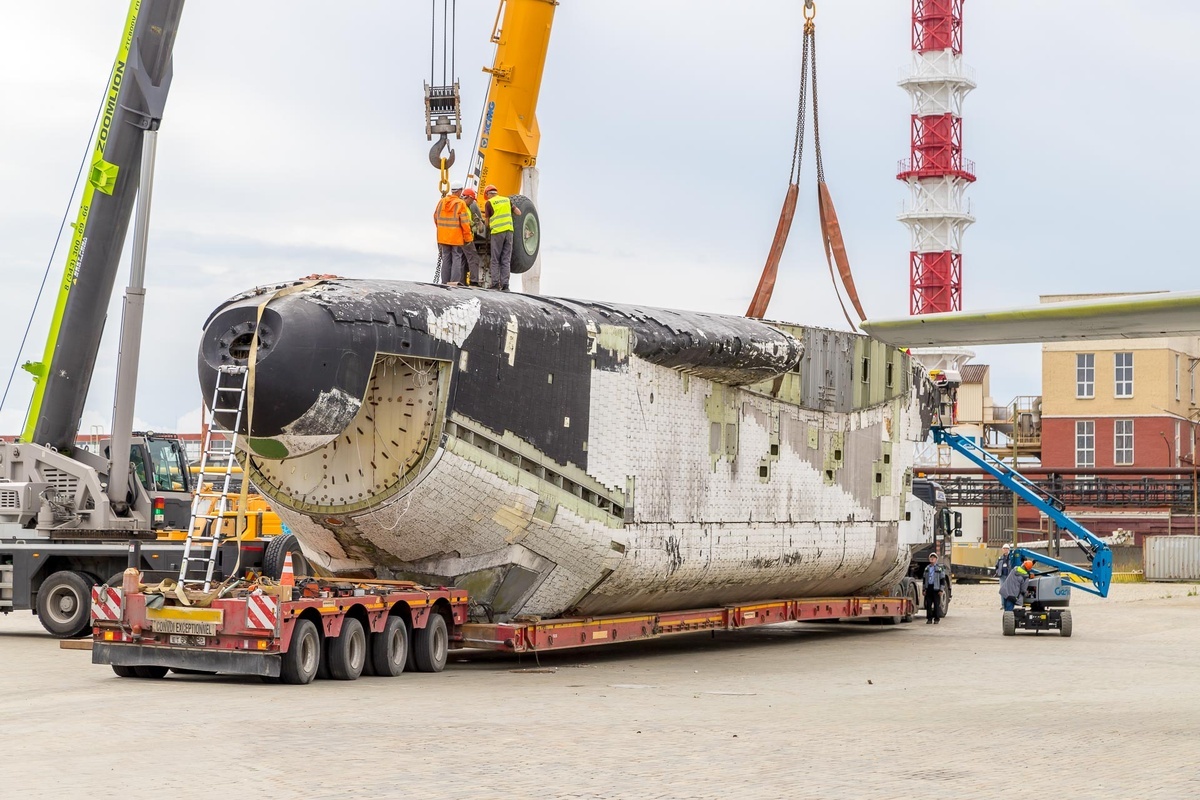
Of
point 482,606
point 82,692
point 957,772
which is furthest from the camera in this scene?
point 482,606

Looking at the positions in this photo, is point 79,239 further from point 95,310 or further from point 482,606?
point 482,606

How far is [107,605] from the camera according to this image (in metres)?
17.8

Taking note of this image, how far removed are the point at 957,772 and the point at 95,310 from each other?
59.9 ft

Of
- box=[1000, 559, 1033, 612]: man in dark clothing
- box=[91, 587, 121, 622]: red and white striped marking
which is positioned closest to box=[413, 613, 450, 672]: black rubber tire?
box=[91, 587, 121, 622]: red and white striped marking

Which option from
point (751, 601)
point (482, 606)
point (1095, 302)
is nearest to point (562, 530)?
point (482, 606)

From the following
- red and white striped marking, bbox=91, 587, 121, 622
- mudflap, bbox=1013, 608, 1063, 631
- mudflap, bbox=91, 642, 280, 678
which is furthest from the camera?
mudflap, bbox=1013, 608, 1063, 631

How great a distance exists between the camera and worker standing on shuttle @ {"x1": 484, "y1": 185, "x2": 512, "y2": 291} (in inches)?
864

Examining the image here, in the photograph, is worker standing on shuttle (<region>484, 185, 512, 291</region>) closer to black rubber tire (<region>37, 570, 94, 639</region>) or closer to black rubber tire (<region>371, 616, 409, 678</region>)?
black rubber tire (<region>371, 616, 409, 678</region>)

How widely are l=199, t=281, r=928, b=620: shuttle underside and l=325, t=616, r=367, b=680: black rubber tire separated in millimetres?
1631

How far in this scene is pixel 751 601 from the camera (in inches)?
993

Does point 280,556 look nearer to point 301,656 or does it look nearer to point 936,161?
point 301,656

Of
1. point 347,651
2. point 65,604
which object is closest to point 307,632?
point 347,651

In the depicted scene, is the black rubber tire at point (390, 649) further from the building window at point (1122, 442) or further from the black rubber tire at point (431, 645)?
the building window at point (1122, 442)

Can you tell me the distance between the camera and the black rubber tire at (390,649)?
18766 millimetres
